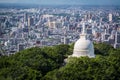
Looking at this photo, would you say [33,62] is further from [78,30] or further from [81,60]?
[78,30]

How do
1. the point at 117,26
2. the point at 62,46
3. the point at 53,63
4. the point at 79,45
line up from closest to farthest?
the point at 53,63, the point at 79,45, the point at 62,46, the point at 117,26

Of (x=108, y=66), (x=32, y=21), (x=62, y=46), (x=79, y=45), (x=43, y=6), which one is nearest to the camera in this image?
(x=108, y=66)

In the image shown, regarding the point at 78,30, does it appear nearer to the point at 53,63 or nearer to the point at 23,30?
the point at 23,30

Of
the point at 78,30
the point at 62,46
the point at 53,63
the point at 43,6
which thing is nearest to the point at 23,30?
the point at 78,30

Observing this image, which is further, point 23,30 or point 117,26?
point 117,26

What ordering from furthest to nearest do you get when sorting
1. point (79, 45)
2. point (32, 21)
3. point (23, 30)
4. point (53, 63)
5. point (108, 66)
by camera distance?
point (32, 21) < point (23, 30) < point (79, 45) < point (53, 63) < point (108, 66)

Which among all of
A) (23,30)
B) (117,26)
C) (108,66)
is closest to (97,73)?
(108,66)

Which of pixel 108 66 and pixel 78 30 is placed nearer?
pixel 108 66

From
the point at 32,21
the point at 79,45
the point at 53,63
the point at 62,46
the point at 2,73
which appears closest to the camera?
the point at 2,73
